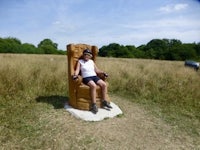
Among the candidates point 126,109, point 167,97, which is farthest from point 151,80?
point 126,109

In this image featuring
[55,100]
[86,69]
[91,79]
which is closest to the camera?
[91,79]

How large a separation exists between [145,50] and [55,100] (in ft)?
158

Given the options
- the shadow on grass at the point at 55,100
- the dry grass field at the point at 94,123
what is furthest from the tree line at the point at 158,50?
the shadow on grass at the point at 55,100

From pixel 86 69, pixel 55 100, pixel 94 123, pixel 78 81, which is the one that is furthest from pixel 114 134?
pixel 55 100

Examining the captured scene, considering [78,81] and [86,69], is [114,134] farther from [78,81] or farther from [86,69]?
[86,69]

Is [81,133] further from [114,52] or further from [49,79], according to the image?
[114,52]

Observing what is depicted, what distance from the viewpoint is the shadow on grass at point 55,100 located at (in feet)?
21.7

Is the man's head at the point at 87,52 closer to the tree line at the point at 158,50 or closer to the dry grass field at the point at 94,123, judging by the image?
the dry grass field at the point at 94,123

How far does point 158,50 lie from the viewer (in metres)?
48.4

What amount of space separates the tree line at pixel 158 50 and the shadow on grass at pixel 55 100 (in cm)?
3448

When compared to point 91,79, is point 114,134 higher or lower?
lower

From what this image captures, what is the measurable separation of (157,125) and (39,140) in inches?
103

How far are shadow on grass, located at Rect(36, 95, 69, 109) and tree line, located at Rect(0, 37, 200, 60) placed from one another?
34.5 metres

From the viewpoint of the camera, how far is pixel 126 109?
22.6 feet
